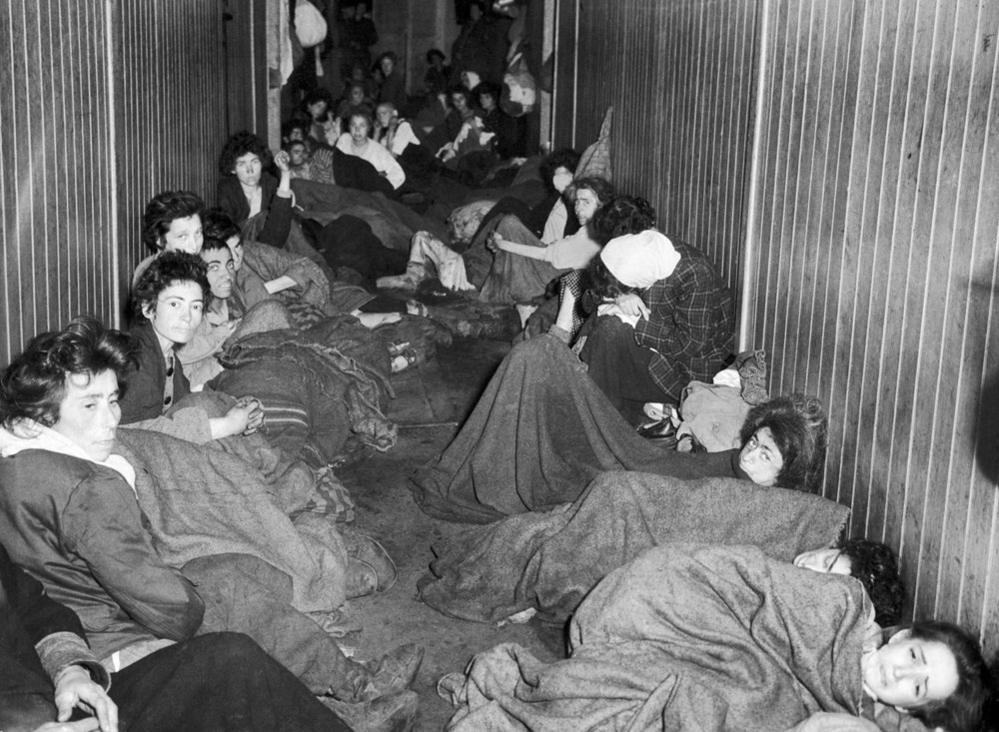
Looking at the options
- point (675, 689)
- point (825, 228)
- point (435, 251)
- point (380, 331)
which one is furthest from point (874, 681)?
point (435, 251)

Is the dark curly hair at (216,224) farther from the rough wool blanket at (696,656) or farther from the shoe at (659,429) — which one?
the rough wool blanket at (696,656)

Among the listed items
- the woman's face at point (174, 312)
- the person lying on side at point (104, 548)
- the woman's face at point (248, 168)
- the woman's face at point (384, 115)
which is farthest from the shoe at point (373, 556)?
the woman's face at point (384, 115)

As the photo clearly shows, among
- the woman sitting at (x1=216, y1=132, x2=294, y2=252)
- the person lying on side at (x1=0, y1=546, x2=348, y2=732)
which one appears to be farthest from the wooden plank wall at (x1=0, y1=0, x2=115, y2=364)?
the woman sitting at (x1=216, y1=132, x2=294, y2=252)

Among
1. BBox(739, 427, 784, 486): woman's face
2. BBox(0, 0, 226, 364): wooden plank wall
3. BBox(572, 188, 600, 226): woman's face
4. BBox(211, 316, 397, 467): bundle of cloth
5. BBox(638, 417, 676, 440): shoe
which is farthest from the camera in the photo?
BBox(572, 188, 600, 226): woman's face

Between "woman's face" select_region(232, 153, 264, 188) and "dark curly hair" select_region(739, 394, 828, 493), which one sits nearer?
"dark curly hair" select_region(739, 394, 828, 493)

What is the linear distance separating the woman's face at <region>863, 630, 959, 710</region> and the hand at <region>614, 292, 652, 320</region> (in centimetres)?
248

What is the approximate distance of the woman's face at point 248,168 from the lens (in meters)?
7.17

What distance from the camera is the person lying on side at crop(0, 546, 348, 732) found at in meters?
2.38

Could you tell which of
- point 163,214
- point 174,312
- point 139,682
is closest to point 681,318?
point 174,312

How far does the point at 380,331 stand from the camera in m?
6.43

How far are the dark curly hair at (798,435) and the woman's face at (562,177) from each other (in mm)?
4212

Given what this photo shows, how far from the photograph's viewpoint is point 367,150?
981 cm

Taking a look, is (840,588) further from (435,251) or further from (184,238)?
(435,251)

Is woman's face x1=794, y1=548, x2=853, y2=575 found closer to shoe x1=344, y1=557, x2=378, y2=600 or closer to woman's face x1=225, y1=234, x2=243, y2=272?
shoe x1=344, y1=557, x2=378, y2=600
